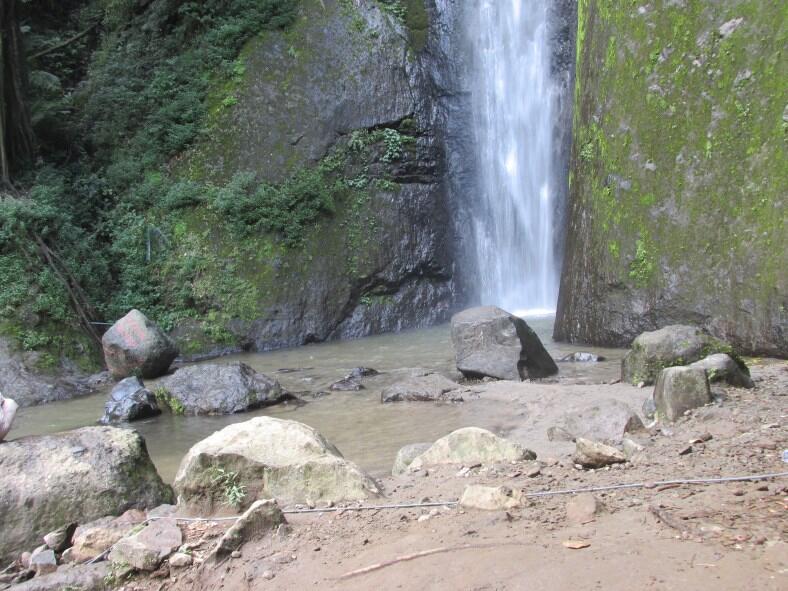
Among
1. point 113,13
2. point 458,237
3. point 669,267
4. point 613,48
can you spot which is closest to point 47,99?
point 113,13

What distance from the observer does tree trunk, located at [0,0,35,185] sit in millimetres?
13852

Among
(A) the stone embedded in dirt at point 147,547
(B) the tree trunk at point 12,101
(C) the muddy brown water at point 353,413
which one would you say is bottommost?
(C) the muddy brown water at point 353,413

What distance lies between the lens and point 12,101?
47.0 ft

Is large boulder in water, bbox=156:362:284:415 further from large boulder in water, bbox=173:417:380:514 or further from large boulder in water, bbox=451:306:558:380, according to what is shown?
large boulder in water, bbox=173:417:380:514

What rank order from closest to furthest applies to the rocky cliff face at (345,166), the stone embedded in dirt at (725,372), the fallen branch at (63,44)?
the stone embedded in dirt at (725,372) < the rocky cliff face at (345,166) < the fallen branch at (63,44)

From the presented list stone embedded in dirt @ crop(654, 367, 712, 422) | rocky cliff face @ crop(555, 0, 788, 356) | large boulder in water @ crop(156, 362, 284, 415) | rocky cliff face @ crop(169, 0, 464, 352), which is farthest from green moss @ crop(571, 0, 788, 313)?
rocky cliff face @ crop(169, 0, 464, 352)

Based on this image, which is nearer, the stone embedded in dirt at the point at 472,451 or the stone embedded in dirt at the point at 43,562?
the stone embedded in dirt at the point at 43,562

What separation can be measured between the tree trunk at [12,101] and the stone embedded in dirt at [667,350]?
1206cm

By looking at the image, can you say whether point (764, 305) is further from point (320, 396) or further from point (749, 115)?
point (320, 396)

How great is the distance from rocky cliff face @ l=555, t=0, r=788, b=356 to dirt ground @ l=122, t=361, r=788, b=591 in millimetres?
4280

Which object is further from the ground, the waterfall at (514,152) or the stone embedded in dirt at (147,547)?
the waterfall at (514,152)

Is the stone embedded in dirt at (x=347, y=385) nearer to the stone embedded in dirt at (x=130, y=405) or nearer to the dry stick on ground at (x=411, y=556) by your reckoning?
the stone embedded in dirt at (x=130, y=405)

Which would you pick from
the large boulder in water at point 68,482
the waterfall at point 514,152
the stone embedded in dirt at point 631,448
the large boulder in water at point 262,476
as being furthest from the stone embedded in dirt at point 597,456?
the waterfall at point 514,152

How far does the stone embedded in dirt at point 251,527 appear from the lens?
11.1 feet
